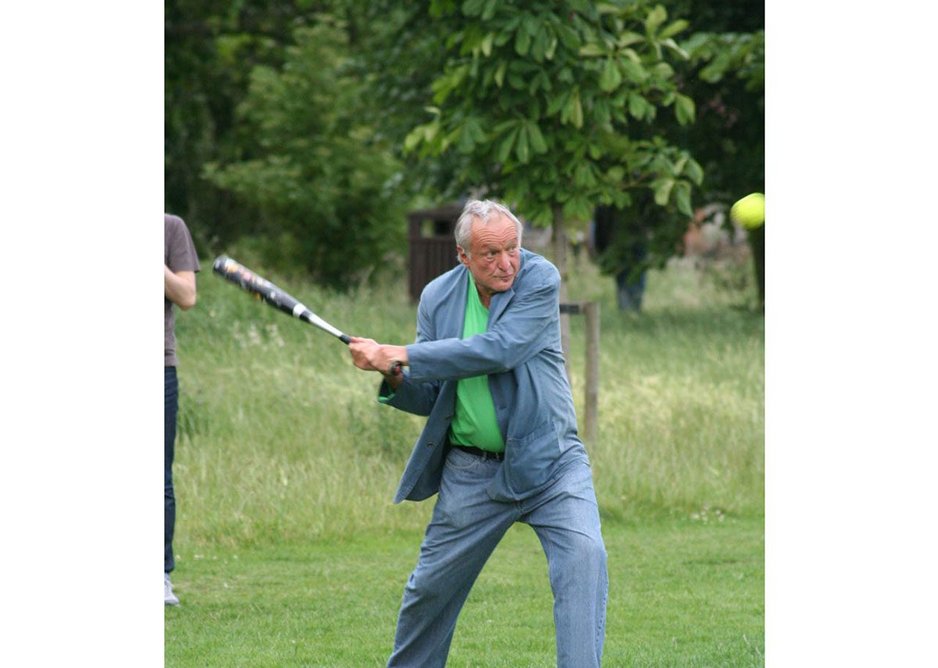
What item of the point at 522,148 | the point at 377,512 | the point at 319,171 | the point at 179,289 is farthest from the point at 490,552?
the point at 319,171

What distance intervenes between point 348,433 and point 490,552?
525 centimetres

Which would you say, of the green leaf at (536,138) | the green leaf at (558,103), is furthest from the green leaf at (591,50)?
the green leaf at (536,138)

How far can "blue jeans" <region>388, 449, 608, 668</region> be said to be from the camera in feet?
15.8

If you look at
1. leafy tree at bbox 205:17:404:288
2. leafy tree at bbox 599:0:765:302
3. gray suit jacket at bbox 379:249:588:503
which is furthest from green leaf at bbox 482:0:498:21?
leafy tree at bbox 205:17:404:288

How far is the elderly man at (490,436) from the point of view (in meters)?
4.80

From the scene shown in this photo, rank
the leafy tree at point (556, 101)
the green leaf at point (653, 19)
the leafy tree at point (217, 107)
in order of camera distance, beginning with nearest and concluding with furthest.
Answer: the leafy tree at point (556, 101)
the green leaf at point (653, 19)
the leafy tree at point (217, 107)

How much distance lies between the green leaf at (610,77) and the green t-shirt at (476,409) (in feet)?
13.7

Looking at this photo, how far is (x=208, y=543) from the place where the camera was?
8.65 m

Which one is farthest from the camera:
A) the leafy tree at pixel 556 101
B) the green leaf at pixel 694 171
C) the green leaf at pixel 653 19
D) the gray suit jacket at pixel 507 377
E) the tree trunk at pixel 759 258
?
the tree trunk at pixel 759 258

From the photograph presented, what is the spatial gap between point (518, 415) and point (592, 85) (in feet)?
15.7

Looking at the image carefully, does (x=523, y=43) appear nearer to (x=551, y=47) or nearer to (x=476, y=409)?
(x=551, y=47)

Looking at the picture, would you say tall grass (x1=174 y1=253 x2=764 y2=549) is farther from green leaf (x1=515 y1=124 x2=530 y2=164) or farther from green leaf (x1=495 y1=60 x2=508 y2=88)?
green leaf (x1=495 y1=60 x2=508 y2=88)

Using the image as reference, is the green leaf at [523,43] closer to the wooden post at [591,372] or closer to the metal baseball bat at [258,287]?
the wooden post at [591,372]

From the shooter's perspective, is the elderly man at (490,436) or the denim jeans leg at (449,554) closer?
the elderly man at (490,436)
